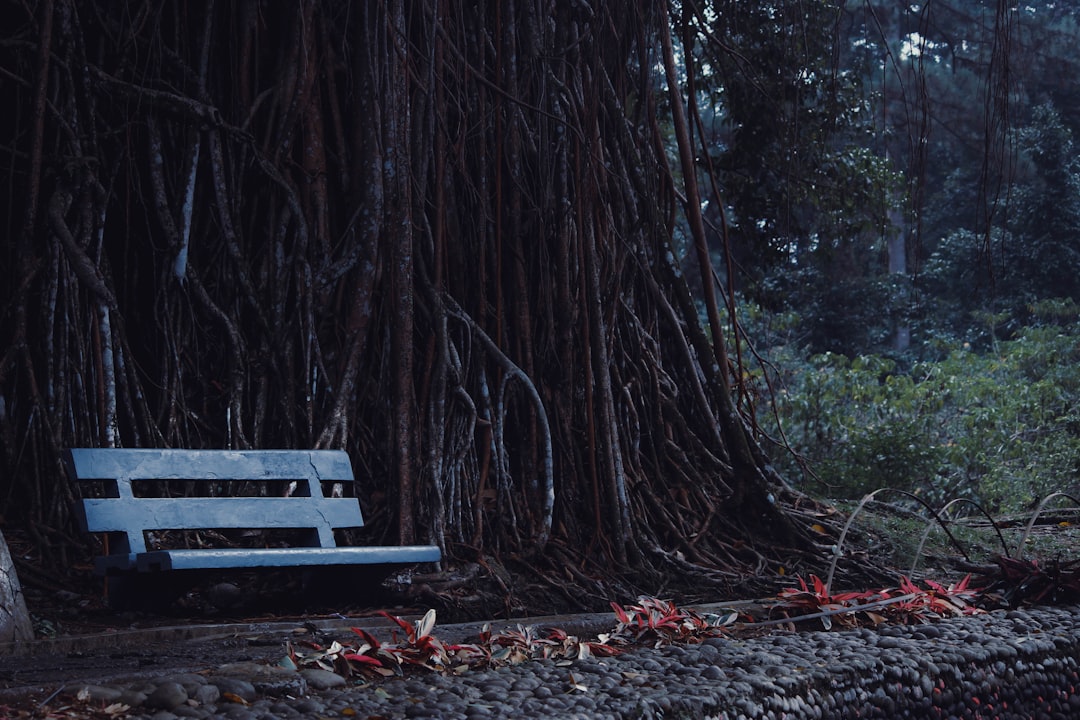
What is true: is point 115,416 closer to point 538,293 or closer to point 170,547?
point 170,547

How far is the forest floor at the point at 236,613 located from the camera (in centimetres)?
275

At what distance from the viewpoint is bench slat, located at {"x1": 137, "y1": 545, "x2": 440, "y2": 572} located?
310 cm

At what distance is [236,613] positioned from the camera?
3793mm

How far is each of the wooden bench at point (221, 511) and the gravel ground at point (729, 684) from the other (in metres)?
Result: 0.41

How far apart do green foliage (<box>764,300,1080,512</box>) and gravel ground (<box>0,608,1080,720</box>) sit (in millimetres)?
4300

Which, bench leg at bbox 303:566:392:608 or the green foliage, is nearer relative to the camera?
bench leg at bbox 303:566:392:608

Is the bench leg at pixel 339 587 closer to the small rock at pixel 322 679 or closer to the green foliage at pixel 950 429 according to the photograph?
the small rock at pixel 322 679

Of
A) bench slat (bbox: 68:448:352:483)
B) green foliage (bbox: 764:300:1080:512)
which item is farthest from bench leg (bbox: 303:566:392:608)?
green foliage (bbox: 764:300:1080:512)

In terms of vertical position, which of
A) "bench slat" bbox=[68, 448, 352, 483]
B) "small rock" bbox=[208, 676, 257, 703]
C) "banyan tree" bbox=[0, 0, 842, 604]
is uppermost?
"banyan tree" bbox=[0, 0, 842, 604]

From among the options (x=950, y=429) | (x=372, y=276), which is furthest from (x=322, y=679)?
(x=950, y=429)

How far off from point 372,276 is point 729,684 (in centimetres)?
236

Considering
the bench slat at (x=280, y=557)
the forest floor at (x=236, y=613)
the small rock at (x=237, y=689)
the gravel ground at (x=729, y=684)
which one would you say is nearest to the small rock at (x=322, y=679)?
the gravel ground at (x=729, y=684)

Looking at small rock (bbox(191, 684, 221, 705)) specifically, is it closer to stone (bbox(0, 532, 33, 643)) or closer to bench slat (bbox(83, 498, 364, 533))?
stone (bbox(0, 532, 33, 643))

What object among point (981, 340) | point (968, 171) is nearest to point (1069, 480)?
point (981, 340)
